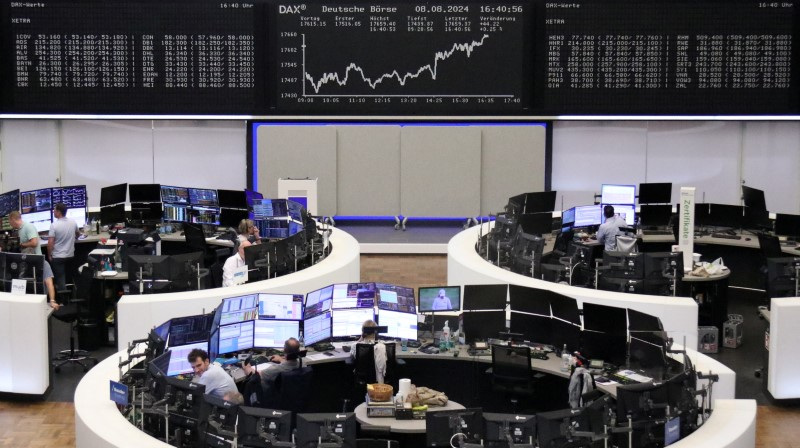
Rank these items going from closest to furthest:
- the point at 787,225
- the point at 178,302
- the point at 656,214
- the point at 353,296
A: the point at 353,296 → the point at 178,302 → the point at 787,225 → the point at 656,214

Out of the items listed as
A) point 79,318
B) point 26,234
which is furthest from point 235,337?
point 26,234

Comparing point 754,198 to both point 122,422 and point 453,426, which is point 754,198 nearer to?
point 453,426

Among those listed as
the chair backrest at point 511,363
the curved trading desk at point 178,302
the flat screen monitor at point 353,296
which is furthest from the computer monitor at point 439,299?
the curved trading desk at point 178,302

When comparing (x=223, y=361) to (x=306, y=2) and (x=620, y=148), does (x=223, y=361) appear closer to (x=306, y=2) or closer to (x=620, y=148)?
(x=306, y=2)

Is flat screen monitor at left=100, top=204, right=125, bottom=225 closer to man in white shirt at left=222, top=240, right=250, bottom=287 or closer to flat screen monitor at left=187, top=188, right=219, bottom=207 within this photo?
flat screen monitor at left=187, top=188, right=219, bottom=207

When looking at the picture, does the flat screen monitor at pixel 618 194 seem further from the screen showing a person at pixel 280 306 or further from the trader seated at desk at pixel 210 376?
the trader seated at desk at pixel 210 376

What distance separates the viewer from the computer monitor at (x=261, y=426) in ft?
26.1

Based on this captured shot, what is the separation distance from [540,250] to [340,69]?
6.19 m

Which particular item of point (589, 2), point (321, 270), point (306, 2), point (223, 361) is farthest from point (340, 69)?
point (223, 361)

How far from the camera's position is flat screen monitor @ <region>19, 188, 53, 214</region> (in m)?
15.3

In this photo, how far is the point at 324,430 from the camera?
787 centimetres

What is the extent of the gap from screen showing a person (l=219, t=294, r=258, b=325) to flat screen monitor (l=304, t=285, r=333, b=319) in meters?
0.50

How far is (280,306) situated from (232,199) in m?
5.58

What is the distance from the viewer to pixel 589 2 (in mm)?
17734
